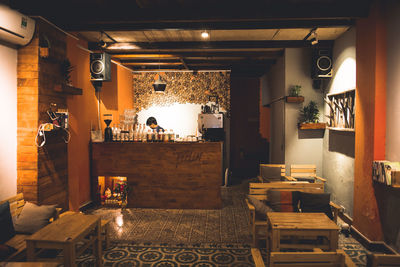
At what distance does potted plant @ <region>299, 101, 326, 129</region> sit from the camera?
5703mm

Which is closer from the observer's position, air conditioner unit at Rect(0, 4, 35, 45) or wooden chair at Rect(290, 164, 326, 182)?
air conditioner unit at Rect(0, 4, 35, 45)

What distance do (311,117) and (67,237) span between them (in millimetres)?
5288

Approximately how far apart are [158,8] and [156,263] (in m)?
3.79

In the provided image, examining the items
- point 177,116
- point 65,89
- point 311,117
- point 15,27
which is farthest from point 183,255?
point 177,116

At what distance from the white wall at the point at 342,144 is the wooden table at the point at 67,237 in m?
4.32

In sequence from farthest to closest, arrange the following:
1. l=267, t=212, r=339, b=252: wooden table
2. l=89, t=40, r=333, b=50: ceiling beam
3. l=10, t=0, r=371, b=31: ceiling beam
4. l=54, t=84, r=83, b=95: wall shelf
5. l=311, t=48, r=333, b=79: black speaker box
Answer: l=89, t=40, r=333, b=50: ceiling beam → l=311, t=48, r=333, b=79: black speaker box → l=54, t=84, r=83, b=95: wall shelf → l=10, t=0, r=371, b=31: ceiling beam → l=267, t=212, r=339, b=252: wooden table

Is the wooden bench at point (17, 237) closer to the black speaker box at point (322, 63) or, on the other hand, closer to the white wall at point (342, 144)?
the white wall at point (342, 144)

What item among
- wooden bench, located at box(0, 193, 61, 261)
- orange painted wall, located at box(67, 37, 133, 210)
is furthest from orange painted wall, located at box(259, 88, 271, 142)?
wooden bench, located at box(0, 193, 61, 261)

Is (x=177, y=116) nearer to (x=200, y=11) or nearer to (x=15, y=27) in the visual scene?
(x=200, y=11)

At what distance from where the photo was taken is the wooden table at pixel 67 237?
102 inches

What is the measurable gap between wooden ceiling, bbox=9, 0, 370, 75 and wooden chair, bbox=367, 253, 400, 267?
339cm

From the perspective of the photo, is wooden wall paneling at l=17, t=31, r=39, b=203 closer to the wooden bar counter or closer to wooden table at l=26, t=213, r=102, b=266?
wooden table at l=26, t=213, r=102, b=266

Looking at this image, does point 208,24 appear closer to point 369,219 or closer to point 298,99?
point 298,99

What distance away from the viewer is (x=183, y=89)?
28.1 feet
